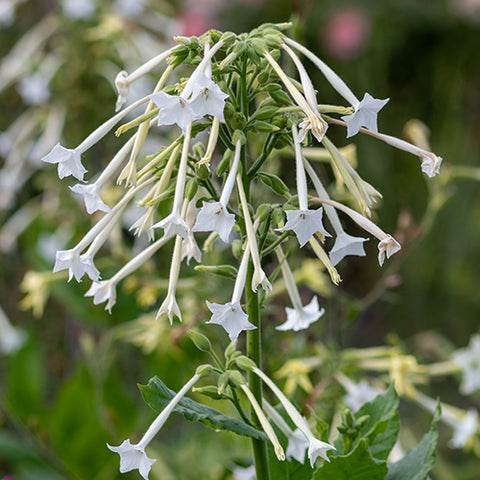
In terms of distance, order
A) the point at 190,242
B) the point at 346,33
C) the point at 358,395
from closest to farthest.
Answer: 1. the point at 190,242
2. the point at 358,395
3. the point at 346,33

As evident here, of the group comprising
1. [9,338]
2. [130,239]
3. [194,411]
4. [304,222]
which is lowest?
[9,338]

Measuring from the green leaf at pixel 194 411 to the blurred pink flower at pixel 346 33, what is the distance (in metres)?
2.27

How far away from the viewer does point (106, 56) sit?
1.39 m

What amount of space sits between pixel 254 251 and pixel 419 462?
0.23 meters

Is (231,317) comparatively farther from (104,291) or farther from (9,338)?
(9,338)

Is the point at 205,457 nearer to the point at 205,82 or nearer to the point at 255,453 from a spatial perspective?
the point at 255,453

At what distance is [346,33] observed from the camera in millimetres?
2590

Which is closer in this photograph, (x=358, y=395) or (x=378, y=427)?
(x=378, y=427)

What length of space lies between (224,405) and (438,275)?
5.18ft

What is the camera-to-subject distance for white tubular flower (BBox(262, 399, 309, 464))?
0.56 meters

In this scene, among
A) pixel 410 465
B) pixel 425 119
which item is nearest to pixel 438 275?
pixel 425 119

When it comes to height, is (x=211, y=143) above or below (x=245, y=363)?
above

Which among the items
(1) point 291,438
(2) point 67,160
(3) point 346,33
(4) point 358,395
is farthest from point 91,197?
(3) point 346,33

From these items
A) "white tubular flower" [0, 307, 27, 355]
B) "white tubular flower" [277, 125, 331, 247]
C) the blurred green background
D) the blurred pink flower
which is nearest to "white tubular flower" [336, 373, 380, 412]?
the blurred green background
